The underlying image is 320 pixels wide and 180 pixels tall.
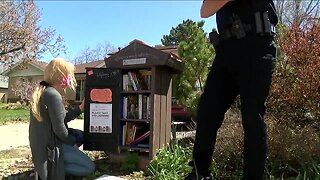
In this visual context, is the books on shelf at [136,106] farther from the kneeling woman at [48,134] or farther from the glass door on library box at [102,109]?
the kneeling woman at [48,134]

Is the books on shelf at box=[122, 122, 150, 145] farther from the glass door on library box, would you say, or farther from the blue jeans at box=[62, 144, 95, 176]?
the blue jeans at box=[62, 144, 95, 176]

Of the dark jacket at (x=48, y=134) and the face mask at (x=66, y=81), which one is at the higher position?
the face mask at (x=66, y=81)

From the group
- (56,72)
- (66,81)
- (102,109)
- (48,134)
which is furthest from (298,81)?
(48,134)

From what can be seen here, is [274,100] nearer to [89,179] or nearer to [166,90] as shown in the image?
[166,90]

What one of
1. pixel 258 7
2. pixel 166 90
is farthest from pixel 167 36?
pixel 258 7

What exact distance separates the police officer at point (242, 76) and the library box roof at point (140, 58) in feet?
8.16

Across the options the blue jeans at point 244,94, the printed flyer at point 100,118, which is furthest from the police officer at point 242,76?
the printed flyer at point 100,118

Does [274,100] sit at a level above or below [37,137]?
above

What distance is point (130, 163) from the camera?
16.4ft

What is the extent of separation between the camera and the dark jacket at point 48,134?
3.51 m

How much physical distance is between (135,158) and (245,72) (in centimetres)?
312

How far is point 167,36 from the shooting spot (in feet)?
142

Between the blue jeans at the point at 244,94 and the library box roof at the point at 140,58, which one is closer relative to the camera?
the blue jeans at the point at 244,94

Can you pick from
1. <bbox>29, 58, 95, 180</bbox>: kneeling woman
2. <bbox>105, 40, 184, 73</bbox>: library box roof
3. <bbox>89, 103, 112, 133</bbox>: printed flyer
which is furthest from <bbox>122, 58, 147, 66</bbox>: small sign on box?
<bbox>29, 58, 95, 180</bbox>: kneeling woman
